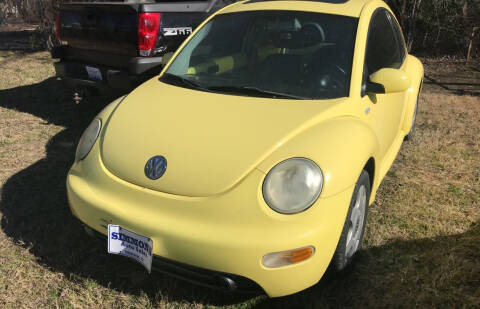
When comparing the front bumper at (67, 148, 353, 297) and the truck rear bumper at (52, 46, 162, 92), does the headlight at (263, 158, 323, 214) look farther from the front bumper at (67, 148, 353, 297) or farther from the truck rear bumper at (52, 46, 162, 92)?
the truck rear bumper at (52, 46, 162, 92)

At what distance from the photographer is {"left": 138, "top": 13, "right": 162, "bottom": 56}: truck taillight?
4.27 metres

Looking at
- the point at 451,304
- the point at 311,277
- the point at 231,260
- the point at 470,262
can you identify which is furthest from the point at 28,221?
the point at 470,262

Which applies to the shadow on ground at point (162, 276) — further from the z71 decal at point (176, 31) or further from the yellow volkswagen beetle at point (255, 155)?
the z71 decal at point (176, 31)

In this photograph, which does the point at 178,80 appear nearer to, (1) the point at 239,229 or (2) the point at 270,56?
(2) the point at 270,56

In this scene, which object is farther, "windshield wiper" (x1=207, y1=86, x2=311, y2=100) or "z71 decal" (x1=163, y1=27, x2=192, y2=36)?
"z71 decal" (x1=163, y1=27, x2=192, y2=36)

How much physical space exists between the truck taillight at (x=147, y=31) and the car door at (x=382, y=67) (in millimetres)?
2253

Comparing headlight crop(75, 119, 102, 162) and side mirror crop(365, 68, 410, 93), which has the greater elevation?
side mirror crop(365, 68, 410, 93)

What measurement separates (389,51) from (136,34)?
8.17ft

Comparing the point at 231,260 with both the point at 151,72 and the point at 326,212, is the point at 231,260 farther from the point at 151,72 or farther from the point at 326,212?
the point at 151,72

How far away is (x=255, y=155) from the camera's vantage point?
214 centimetres

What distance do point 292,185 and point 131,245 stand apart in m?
0.87

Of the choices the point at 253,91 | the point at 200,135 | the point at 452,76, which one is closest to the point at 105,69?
the point at 253,91

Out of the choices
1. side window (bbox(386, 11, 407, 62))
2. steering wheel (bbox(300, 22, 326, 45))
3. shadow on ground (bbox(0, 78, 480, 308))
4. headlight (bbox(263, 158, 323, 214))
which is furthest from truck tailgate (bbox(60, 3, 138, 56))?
headlight (bbox(263, 158, 323, 214))

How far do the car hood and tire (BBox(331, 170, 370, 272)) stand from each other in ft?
1.55
